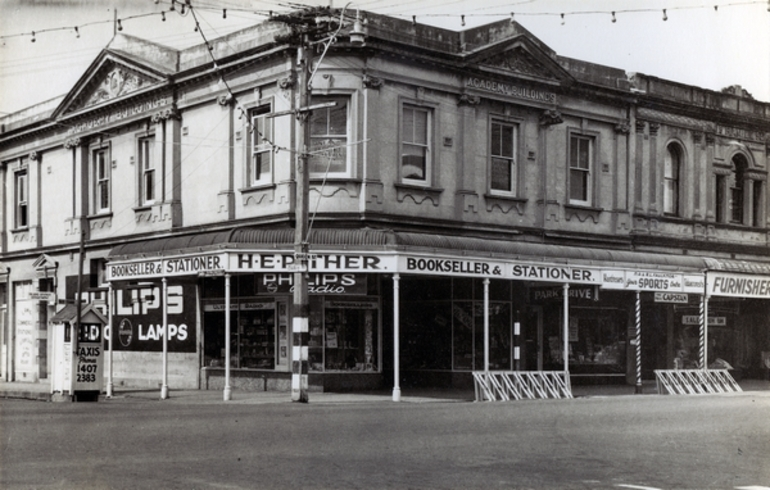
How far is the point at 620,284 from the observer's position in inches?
1110

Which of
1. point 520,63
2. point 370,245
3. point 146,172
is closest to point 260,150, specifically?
point 370,245

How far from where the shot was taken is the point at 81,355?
23.3 metres

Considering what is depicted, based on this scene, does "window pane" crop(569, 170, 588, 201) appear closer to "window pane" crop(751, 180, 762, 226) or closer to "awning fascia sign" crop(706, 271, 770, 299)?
"awning fascia sign" crop(706, 271, 770, 299)

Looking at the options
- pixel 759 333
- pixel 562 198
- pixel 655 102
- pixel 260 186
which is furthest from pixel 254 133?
pixel 759 333

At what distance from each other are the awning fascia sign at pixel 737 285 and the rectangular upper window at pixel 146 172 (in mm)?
17014

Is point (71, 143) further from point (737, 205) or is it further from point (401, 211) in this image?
point (737, 205)

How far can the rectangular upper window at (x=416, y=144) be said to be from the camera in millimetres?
27469

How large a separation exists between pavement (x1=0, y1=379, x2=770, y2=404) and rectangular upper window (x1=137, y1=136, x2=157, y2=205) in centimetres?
603

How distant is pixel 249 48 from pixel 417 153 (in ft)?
17.5

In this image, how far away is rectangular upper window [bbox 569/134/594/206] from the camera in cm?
3169

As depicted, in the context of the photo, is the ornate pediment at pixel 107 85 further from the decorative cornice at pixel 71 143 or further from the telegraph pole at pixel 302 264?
the telegraph pole at pixel 302 264

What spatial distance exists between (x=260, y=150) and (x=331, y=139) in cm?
226

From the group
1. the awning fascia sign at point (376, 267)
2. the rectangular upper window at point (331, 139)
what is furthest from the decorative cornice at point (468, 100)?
the awning fascia sign at point (376, 267)

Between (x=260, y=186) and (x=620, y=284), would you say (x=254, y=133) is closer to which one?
(x=260, y=186)
